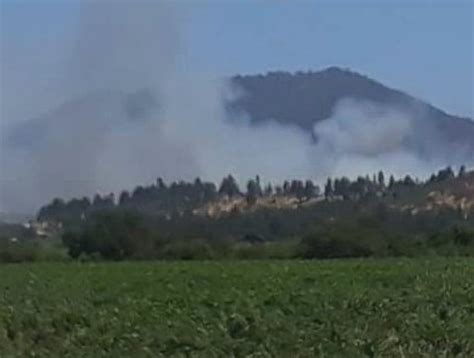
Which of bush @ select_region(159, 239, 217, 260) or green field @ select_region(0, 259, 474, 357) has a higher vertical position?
bush @ select_region(159, 239, 217, 260)

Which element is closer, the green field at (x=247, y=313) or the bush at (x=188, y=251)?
the green field at (x=247, y=313)

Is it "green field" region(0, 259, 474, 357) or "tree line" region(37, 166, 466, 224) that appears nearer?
"green field" region(0, 259, 474, 357)

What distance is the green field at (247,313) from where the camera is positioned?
18.3 metres

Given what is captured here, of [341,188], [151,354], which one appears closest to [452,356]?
[151,354]

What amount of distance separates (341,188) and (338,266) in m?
83.7

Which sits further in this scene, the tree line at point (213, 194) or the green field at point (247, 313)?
the tree line at point (213, 194)

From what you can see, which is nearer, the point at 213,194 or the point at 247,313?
the point at 247,313

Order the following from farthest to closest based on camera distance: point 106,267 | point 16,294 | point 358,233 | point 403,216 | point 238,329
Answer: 1. point 403,216
2. point 358,233
3. point 106,267
4. point 16,294
5. point 238,329

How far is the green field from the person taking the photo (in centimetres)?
1828

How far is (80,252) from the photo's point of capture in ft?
194

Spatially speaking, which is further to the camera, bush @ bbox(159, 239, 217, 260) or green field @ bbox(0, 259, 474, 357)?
bush @ bbox(159, 239, 217, 260)

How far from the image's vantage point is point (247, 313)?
2092 cm

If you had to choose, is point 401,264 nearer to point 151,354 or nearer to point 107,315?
point 107,315

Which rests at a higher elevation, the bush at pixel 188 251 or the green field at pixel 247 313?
the bush at pixel 188 251
